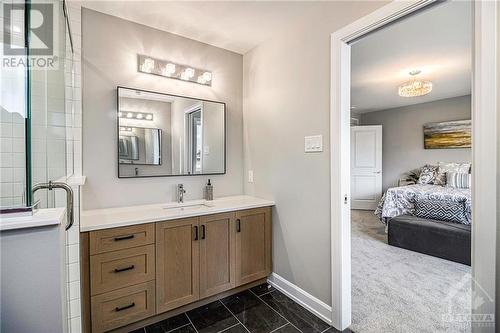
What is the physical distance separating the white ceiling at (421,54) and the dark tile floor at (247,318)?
2.12 metres

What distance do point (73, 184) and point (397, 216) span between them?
4.00 metres

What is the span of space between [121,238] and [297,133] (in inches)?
63.2

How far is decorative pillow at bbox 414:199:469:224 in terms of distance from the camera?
3.11 meters

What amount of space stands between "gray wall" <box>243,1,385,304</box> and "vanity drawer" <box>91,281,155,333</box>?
1.19 meters

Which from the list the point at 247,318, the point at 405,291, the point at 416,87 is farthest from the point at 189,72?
the point at 416,87

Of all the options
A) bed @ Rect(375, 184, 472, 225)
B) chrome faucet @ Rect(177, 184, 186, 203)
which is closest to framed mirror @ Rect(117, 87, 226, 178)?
chrome faucet @ Rect(177, 184, 186, 203)

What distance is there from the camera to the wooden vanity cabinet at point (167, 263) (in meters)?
1.59

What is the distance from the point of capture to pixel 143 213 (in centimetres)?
189

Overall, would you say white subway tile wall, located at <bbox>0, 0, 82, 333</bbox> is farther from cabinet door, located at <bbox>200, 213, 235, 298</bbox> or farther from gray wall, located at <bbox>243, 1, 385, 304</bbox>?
gray wall, located at <bbox>243, 1, 385, 304</bbox>

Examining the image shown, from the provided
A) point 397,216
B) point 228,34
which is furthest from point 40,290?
point 397,216

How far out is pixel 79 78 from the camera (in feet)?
6.23

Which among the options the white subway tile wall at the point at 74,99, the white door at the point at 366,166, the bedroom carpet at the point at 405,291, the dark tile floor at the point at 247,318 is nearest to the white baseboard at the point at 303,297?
the dark tile floor at the point at 247,318

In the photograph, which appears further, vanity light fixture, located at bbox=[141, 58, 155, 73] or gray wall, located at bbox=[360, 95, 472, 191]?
gray wall, located at bbox=[360, 95, 472, 191]
